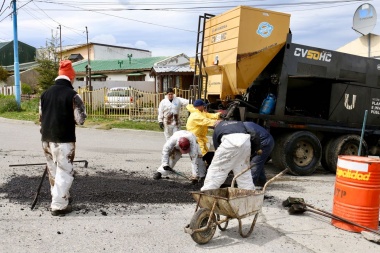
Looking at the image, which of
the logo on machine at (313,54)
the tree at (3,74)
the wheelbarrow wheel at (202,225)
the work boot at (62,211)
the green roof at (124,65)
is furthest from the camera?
the tree at (3,74)

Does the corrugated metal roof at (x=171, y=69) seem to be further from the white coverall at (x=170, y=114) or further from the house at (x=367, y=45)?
the white coverall at (x=170, y=114)

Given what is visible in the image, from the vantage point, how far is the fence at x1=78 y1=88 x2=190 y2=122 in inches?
690

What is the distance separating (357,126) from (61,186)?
719cm

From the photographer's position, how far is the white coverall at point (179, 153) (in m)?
6.89

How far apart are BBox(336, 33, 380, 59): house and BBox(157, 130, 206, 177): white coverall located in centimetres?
Answer: 1249

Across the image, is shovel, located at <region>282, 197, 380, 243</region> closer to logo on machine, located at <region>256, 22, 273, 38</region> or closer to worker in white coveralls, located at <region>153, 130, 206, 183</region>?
worker in white coveralls, located at <region>153, 130, 206, 183</region>

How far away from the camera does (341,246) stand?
14.3 ft

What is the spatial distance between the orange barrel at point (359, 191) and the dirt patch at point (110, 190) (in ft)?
7.37

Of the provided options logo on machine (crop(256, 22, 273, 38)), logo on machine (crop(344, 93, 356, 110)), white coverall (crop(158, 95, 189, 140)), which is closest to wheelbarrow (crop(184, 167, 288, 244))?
logo on machine (crop(256, 22, 273, 38))

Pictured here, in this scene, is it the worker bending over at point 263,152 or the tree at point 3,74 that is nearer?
the worker bending over at point 263,152

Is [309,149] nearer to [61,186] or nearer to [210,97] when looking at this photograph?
[210,97]

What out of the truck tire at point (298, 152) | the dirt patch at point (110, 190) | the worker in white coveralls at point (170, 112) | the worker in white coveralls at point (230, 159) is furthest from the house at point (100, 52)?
the worker in white coveralls at point (230, 159)

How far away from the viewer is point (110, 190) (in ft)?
20.1

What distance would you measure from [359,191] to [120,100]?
1431cm
